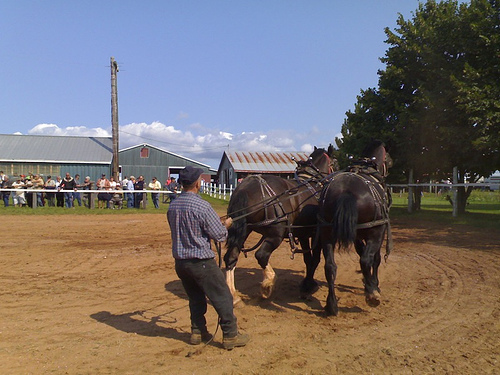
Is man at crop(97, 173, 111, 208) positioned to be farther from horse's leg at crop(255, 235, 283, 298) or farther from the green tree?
horse's leg at crop(255, 235, 283, 298)

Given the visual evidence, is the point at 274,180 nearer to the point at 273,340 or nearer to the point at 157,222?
the point at 273,340

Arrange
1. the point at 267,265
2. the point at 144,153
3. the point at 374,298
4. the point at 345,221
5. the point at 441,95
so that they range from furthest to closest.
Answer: the point at 144,153 < the point at 441,95 < the point at 267,265 < the point at 374,298 < the point at 345,221

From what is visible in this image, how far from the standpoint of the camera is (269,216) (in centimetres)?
632

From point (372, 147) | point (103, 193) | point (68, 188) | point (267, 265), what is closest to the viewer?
point (267, 265)

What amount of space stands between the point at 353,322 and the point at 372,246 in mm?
1039

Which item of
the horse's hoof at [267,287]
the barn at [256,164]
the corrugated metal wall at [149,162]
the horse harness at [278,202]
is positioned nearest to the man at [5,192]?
the barn at [256,164]

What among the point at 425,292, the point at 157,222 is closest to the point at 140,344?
the point at 425,292

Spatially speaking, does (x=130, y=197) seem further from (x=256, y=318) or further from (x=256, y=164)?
(x=256, y=164)

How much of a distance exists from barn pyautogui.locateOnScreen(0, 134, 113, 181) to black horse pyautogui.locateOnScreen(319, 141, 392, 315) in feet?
115

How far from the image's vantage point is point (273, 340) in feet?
15.6

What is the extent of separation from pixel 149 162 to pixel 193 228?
41160 millimetres

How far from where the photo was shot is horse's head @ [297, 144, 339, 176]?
7.64 metres

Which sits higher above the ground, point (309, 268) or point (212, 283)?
point (212, 283)

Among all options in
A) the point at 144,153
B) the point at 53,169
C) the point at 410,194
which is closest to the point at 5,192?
the point at 53,169
